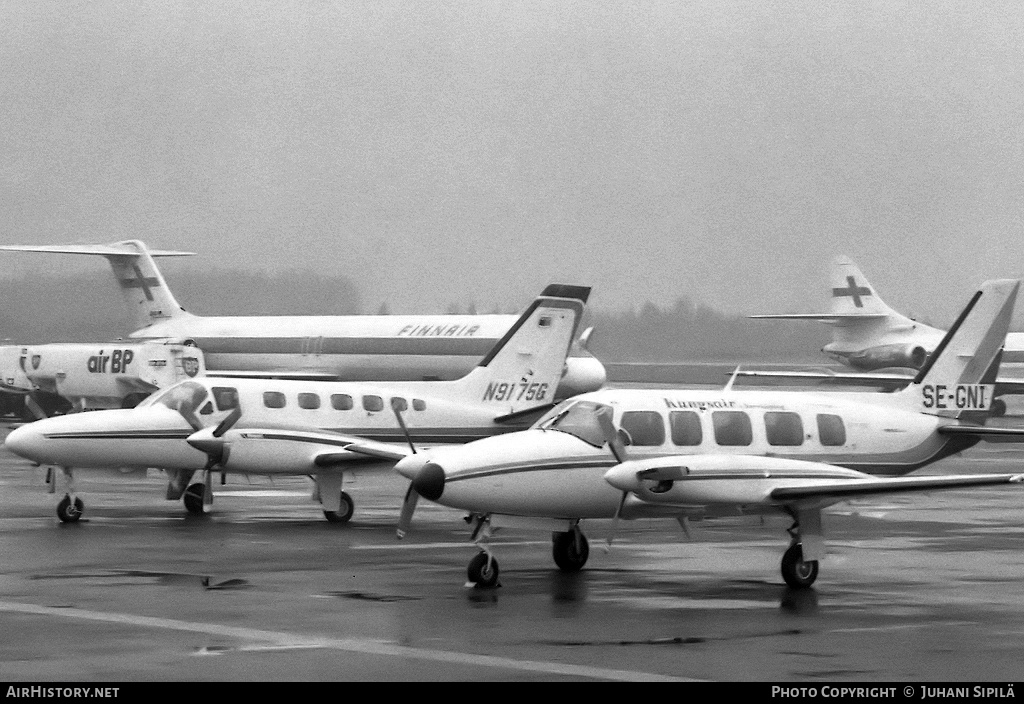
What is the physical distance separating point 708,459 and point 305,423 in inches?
371

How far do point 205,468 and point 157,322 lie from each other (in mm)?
44133

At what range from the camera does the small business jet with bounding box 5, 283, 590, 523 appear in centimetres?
2148

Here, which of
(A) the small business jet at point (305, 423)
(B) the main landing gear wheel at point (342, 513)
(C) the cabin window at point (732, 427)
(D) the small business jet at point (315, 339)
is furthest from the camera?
(D) the small business jet at point (315, 339)

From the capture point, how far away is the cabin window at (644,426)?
15.8 m

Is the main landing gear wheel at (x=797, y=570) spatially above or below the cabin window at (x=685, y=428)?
below

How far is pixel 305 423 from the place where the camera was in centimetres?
2288

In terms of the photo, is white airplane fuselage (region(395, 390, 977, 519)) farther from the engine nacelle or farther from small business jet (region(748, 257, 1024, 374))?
small business jet (region(748, 257, 1024, 374))

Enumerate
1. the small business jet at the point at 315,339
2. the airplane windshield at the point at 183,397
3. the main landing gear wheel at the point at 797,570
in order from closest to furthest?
1. the main landing gear wheel at the point at 797,570
2. the airplane windshield at the point at 183,397
3. the small business jet at the point at 315,339

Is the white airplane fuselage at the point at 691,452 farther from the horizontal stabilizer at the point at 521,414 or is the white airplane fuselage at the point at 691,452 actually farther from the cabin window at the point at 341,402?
the cabin window at the point at 341,402

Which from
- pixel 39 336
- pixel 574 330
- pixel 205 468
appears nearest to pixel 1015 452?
pixel 574 330

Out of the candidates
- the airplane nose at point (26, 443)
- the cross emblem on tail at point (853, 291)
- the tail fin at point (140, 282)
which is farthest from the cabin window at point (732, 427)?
the tail fin at point (140, 282)

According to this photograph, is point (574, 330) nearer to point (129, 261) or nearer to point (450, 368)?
point (450, 368)

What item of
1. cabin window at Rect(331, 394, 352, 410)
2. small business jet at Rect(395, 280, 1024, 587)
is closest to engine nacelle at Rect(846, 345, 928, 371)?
cabin window at Rect(331, 394, 352, 410)

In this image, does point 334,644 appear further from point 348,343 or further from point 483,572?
point 348,343
